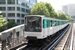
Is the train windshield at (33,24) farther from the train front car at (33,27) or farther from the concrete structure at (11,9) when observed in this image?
the concrete structure at (11,9)

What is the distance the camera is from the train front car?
1162 cm

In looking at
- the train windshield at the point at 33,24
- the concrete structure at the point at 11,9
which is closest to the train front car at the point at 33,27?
the train windshield at the point at 33,24

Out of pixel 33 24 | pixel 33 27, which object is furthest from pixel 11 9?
pixel 33 27

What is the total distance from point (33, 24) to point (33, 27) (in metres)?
0.30

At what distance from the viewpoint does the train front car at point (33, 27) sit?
1162cm

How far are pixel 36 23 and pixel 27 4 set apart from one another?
4822 centimetres

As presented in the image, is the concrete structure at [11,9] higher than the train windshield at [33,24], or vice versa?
the concrete structure at [11,9]

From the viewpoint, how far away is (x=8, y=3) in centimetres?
4819

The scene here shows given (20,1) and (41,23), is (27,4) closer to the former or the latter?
(20,1)

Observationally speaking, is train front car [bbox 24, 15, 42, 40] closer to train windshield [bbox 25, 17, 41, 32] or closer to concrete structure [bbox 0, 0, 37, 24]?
train windshield [bbox 25, 17, 41, 32]

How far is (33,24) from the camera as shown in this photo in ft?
39.2

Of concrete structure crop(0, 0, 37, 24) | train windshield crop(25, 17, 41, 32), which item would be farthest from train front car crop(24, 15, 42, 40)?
concrete structure crop(0, 0, 37, 24)

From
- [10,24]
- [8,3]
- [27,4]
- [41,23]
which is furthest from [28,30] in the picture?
[27,4]

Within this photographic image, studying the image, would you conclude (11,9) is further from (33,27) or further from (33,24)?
(33,27)
